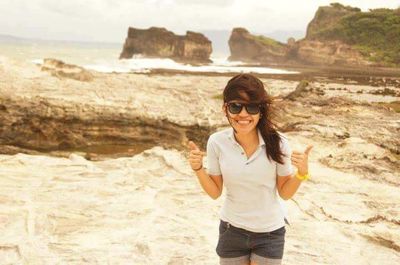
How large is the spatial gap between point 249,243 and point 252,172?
525 millimetres

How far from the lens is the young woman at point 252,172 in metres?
2.98

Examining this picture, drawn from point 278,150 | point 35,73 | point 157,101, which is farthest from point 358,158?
point 35,73

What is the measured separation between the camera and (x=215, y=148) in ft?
10.3

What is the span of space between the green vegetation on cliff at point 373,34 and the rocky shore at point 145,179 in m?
75.2

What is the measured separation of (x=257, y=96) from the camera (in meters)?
2.95

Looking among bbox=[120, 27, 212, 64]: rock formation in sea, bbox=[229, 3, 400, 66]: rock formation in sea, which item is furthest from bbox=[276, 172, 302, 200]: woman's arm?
bbox=[120, 27, 212, 64]: rock formation in sea

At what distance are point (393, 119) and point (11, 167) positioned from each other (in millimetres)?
13314

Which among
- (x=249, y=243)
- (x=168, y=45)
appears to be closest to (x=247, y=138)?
(x=249, y=243)

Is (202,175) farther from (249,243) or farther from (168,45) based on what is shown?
(168,45)

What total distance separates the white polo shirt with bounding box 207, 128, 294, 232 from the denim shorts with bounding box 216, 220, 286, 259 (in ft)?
0.15

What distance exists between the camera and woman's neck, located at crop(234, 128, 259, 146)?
3.09 metres

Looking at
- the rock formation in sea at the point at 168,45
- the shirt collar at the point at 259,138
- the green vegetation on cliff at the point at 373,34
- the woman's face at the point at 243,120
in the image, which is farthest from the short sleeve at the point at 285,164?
the rock formation in sea at the point at 168,45

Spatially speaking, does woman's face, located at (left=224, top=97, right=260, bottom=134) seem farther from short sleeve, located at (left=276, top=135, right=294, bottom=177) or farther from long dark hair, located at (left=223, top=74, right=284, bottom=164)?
short sleeve, located at (left=276, top=135, right=294, bottom=177)

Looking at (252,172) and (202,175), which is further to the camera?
(202,175)
